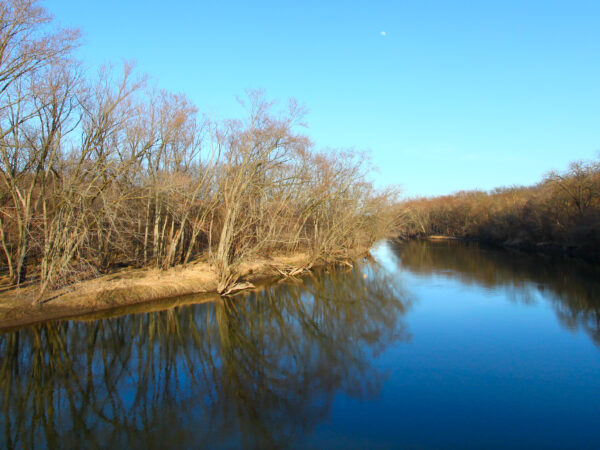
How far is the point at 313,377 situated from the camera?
33.0 feet

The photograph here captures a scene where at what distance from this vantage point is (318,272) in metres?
29.2

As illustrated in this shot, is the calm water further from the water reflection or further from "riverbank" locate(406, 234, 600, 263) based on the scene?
"riverbank" locate(406, 234, 600, 263)

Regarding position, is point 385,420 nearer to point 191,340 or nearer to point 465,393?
point 465,393

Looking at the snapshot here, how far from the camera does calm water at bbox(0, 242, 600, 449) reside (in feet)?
24.5

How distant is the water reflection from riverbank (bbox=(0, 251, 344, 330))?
12.5 m

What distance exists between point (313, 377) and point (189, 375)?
3089mm

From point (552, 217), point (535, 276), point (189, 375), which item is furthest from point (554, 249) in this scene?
point (189, 375)

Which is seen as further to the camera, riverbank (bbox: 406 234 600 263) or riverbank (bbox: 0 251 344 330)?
riverbank (bbox: 406 234 600 263)

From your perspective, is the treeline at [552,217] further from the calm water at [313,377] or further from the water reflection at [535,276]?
the calm water at [313,377]

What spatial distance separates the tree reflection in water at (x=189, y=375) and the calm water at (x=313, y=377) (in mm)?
41

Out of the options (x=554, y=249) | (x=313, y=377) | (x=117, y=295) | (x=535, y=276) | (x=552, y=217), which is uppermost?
(x=552, y=217)

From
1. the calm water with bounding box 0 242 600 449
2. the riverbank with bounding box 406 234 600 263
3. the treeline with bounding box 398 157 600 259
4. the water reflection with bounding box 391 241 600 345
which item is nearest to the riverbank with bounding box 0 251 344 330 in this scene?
Answer: the calm water with bounding box 0 242 600 449

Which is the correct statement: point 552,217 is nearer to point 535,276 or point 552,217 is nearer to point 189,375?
point 535,276

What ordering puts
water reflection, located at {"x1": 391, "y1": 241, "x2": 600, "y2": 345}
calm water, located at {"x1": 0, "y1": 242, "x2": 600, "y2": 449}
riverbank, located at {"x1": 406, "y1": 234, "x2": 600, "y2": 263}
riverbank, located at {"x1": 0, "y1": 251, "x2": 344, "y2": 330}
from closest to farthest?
1. calm water, located at {"x1": 0, "y1": 242, "x2": 600, "y2": 449}
2. riverbank, located at {"x1": 0, "y1": 251, "x2": 344, "y2": 330}
3. water reflection, located at {"x1": 391, "y1": 241, "x2": 600, "y2": 345}
4. riverbank, located at {"x1": 406, "y1": 234, "x2": 600, "y2": 263}
